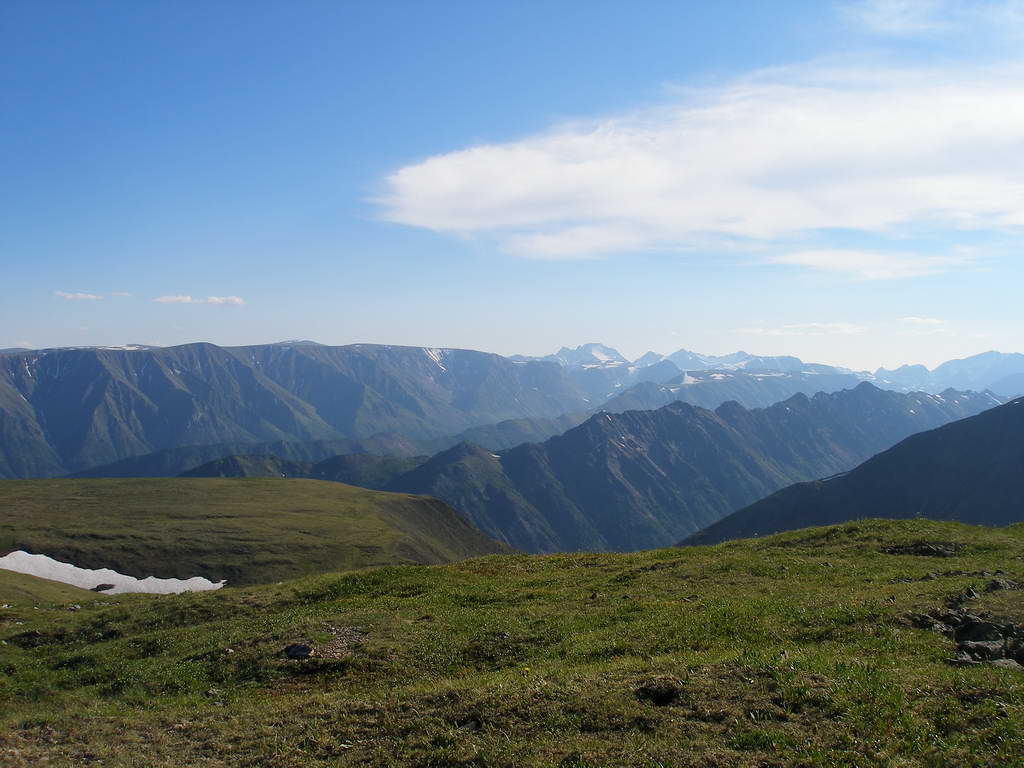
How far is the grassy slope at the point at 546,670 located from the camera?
1334 centimetres

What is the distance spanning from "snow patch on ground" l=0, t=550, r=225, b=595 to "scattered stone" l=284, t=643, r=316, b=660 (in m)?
81.7

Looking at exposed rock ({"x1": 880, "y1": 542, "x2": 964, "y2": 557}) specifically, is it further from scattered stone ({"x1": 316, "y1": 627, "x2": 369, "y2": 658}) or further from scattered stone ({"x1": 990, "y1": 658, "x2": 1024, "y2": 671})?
scattered stone ({"x1": 316, "y1": 627, "x2": 369, "y2": 658})

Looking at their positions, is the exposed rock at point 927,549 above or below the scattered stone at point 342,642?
above

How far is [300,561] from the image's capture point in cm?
11812

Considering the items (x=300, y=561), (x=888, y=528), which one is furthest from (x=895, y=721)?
(x=300, y=561)

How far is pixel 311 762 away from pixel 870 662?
45.7 ft

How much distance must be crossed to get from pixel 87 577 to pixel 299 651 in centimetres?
9750

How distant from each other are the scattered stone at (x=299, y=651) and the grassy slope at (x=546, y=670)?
0.44 metres

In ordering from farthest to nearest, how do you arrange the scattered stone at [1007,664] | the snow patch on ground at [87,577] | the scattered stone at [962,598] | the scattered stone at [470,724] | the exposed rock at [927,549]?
the snow patch on ground at [87,577], the exposed rock at [927,549], the scattered stone at [962,598], the scattered stone at [1007,664], the scattered stone at [470,724]

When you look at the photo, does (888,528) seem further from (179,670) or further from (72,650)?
(72,650)

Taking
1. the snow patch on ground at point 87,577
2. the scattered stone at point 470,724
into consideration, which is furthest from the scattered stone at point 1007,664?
the snow patch on ground at point 87,577

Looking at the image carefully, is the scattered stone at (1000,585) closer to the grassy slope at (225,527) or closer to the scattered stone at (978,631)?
the scattered stone at (978,631)

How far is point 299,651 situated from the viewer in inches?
944

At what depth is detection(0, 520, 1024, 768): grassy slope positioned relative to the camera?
13344 millimetres
